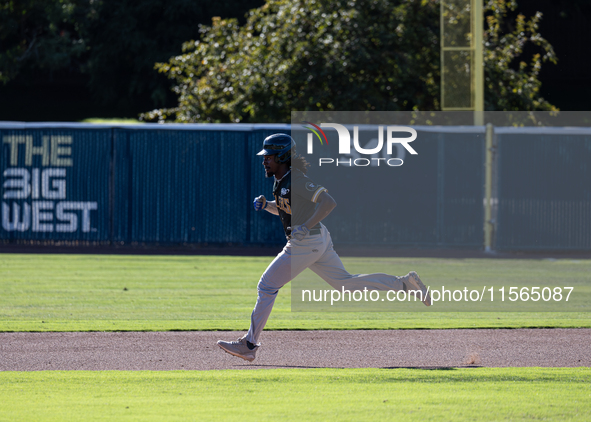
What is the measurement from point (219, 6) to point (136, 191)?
1139 inches

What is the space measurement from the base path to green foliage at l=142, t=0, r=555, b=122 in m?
14.7

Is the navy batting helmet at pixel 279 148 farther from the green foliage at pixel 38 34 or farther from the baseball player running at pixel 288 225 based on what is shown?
the green foliage at pixel 38 34

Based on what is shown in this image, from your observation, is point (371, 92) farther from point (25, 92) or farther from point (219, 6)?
point (25, 92)

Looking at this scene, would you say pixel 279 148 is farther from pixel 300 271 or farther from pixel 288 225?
pixel 300 271

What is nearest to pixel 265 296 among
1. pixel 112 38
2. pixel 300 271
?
pixel 300 271

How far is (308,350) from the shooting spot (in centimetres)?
792

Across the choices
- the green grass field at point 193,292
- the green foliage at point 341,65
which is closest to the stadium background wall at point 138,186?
the green grass field at point 193,292

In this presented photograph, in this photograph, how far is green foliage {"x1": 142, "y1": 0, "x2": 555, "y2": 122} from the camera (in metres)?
22.8

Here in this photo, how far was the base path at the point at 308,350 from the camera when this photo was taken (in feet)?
23.9

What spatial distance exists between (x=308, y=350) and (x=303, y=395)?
1978 mm

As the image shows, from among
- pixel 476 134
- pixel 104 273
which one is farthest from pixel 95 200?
pixel 476 134

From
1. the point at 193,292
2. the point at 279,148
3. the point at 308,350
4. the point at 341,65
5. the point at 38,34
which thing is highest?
the point at 38,34
